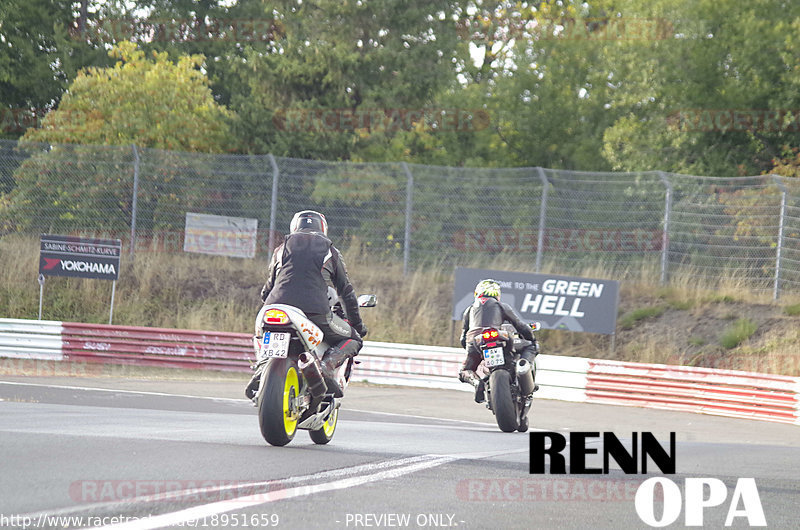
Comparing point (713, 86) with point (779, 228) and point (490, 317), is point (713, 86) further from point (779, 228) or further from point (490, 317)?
point (490, 317)

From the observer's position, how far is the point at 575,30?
3862cm

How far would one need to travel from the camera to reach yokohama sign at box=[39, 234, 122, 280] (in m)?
21.9

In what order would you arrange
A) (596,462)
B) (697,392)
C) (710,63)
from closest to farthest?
1. (596,462)
2. (697,392)
3. (710,63)

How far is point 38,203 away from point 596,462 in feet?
58.9

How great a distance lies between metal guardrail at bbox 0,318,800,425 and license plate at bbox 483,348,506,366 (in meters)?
7.09

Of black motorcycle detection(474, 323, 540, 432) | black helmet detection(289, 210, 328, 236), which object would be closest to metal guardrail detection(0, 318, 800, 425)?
black motorcycle detection(474, 323, 540, 432)

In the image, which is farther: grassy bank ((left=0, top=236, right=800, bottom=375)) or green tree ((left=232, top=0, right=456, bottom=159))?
green tree ((left=232, top=0, right=456, bottom=159))

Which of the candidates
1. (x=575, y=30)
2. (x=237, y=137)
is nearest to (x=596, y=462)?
(x=237, y=137)

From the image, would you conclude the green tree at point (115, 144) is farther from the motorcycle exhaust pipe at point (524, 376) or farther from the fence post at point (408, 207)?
the motorcycle exhaust pipe at point (524, 376)

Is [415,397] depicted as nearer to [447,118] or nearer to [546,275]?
[546,275]

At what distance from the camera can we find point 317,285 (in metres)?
7.91

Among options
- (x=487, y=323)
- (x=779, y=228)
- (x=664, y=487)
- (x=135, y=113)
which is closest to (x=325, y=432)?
(x=664, y=487)

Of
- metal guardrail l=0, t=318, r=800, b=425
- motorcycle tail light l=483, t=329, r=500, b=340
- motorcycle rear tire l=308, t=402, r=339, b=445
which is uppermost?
motorcycle tail light l=483, t=329, r=500, b=340
